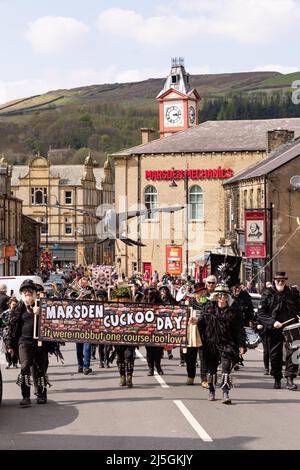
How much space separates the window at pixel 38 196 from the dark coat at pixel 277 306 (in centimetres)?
9273

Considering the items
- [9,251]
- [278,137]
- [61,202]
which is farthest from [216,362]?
[61,202]

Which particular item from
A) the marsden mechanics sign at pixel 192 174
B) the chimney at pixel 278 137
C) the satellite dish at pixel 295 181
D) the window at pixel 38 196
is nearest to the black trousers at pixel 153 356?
the satellite dish at pixel 295 181

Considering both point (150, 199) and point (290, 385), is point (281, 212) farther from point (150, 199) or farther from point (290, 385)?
point (290, 385)

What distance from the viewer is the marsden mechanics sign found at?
69938mm

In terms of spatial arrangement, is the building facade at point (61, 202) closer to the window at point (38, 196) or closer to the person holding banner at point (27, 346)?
the window at point (38, 196)

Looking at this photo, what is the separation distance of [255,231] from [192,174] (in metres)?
23.6

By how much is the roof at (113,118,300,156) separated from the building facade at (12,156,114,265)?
3342 cm

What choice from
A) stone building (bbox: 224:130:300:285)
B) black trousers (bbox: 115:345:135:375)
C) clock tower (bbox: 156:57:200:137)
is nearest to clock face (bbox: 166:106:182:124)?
clock tower (bbox: 156:57:200:137)

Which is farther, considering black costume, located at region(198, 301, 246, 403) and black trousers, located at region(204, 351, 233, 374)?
black costume, located at region(198, 301, 246, 403)

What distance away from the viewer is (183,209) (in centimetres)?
7050

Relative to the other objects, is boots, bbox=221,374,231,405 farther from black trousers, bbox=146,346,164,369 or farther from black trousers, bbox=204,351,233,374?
black trousers, bbox=146,346,164,369

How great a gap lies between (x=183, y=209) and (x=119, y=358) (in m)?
54.1
